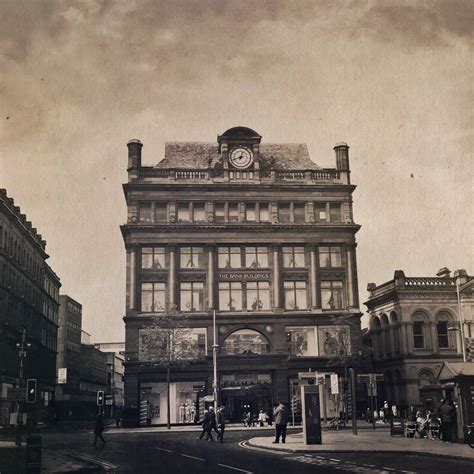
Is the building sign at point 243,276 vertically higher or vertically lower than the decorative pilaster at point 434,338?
higher

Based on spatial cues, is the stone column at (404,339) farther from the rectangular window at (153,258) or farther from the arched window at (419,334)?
the rectangular window at (153,258)

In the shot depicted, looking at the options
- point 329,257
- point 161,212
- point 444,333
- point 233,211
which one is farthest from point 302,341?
point 161,212

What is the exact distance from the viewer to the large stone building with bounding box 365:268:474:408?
2808 inches

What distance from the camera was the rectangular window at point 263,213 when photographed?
71.6 m

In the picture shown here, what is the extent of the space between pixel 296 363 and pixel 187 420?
1202cm

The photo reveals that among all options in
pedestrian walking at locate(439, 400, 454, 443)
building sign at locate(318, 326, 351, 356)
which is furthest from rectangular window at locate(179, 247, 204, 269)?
pedestrian walking at locate(439, 400, 454, 443)

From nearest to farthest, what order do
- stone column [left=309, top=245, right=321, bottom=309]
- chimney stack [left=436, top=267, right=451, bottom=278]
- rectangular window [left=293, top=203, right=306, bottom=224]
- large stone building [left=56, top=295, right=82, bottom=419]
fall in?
stone column [left=309, top=245, right=321, bottom=309], rectangular window [left=293, top=203, right=306, bottom=224], chimney stack [left=436, top=267, right=451, bottom=278], large stone building [left=56, top=295, right=82, bottom=419]

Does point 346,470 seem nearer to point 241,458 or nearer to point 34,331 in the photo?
point 241,458

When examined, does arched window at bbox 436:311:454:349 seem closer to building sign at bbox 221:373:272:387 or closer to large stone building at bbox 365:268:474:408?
large stone building at bbox 365:268:474:408

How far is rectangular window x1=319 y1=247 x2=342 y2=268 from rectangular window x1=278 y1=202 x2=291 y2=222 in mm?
4699

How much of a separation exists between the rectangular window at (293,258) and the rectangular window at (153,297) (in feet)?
42.2

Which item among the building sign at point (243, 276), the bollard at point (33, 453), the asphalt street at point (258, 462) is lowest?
the asphalt street at point (258, 462)

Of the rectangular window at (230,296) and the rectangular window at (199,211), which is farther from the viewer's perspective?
the rectangular window at (199,211)

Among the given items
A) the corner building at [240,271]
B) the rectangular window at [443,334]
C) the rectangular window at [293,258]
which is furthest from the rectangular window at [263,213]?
the rectangular window at [443,334]
